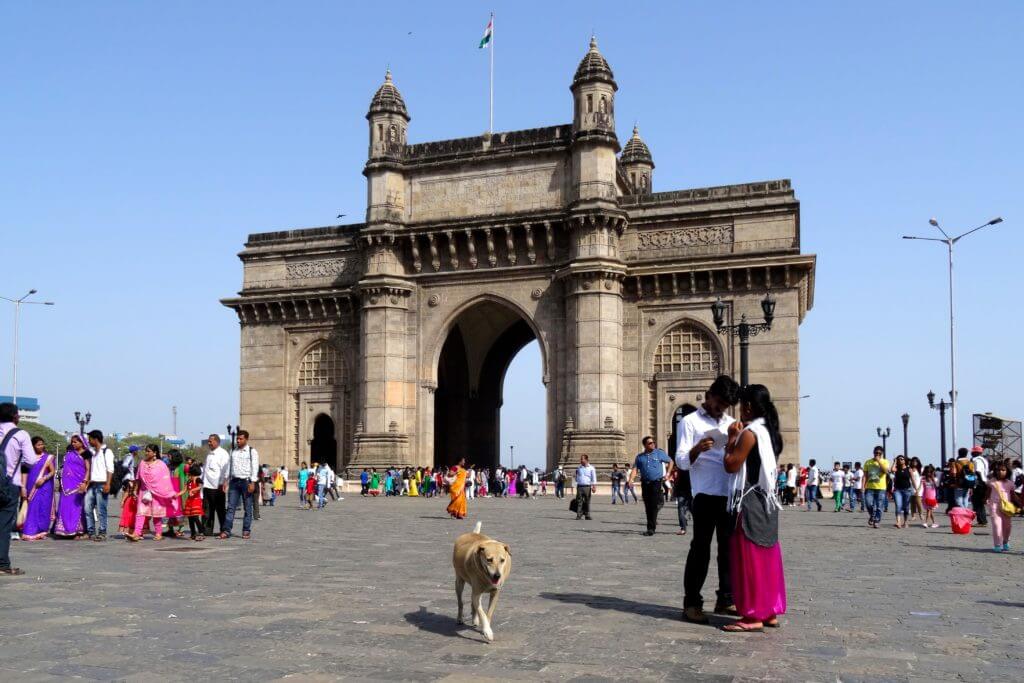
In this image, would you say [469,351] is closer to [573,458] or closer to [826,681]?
[573,458]

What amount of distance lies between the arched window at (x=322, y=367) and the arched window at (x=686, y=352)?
42.2ft

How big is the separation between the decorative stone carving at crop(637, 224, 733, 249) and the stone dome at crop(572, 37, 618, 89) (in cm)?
564

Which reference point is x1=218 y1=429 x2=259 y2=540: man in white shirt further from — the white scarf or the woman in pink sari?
the white scarf

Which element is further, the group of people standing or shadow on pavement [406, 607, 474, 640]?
the group of people standing

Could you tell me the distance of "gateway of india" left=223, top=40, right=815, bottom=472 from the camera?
35.3m

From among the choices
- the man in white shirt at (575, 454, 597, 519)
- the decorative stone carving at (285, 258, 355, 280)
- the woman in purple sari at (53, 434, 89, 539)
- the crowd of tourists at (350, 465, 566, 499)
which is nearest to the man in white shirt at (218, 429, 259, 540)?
the woman in purple sari at (53, 434, 89, 539)

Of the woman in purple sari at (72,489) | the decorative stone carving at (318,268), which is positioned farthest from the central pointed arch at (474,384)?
the woman in purple sari at (72,489)

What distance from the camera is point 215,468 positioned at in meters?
15.8

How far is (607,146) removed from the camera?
36500 mm

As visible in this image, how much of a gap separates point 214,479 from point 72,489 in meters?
2.20

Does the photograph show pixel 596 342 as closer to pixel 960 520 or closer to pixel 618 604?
pixel 960 520

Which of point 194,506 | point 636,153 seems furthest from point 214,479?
point 636,153

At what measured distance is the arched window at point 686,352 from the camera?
3588cm

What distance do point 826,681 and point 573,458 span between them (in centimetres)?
2957
